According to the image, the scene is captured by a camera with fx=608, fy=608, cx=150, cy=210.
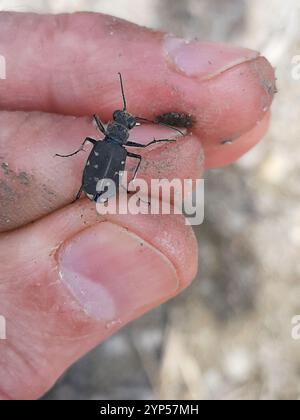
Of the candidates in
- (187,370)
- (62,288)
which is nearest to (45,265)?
(62,288)

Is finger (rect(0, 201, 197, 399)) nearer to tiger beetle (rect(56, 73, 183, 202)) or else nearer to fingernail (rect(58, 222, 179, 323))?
fingernail (rect(58, 222, 179, 323))

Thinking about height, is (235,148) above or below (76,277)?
above

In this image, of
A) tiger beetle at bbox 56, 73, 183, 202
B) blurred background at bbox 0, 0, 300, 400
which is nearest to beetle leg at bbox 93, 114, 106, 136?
tiger beetle at bbox 56, 73, 183, 202

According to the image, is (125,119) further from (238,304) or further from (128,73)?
(238,304)

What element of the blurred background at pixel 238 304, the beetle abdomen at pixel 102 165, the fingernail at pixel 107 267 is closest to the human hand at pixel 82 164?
the fingernail at pixel 107 267

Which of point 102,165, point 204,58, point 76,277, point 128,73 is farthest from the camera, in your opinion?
point 128,73

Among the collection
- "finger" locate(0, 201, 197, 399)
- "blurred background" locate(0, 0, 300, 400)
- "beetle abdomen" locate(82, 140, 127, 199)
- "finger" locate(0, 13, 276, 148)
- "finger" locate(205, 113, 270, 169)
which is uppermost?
"finger" locate(0, 13, 276, 148)

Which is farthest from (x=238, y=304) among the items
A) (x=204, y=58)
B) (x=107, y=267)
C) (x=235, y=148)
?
(x=204, y=58)
